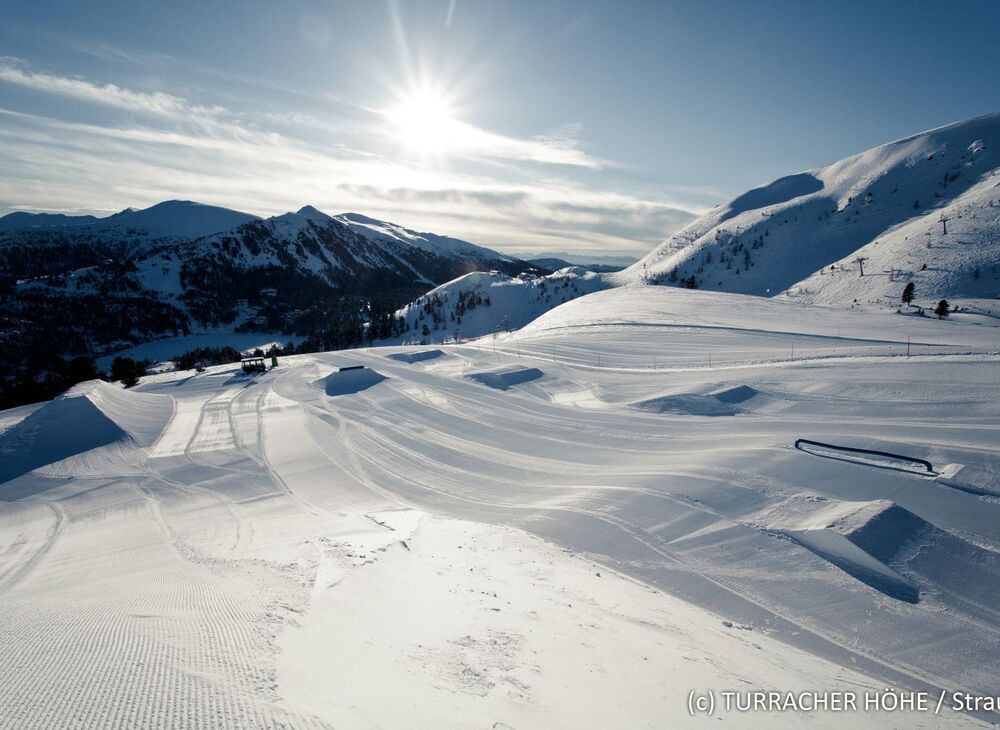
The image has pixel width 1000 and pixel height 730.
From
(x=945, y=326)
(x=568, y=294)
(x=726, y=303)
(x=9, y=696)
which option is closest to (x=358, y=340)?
(x=568, y=294)

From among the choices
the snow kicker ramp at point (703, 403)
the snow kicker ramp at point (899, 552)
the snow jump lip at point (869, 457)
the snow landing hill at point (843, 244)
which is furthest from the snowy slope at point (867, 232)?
the snow kicker ramp at point (899, 552)

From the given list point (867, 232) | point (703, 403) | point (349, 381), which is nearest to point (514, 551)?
point (703, 403)

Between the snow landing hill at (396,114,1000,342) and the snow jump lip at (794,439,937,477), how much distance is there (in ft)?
153

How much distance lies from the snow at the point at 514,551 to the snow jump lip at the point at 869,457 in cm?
27

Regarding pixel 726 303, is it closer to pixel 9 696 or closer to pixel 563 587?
pixel 563 587

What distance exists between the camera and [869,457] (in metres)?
12.1

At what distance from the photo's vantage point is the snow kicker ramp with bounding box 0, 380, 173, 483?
18.4 metres

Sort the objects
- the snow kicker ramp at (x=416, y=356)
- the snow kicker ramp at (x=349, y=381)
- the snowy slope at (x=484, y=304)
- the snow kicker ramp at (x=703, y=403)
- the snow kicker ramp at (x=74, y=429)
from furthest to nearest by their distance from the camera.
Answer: the snowy slope at (x=484, y=304), the snow kicker ramp at (x=416, y=356), the snow kicker ramp at (x=349, y=381), the snow kicker ramp at (x=74, y=429), the snow kicker ramp at (x=703, y=403)

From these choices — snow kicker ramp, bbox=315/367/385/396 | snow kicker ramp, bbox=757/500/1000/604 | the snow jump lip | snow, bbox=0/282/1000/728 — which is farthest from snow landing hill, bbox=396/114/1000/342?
snow kicker ramp, bbox=315/367/385/396

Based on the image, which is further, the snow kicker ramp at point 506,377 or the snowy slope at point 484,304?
the snowy slope at point 484,304

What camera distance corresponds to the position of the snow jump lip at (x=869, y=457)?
11234mm

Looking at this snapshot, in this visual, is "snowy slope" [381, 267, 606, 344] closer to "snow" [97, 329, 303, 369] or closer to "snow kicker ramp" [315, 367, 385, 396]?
"snow" [97, 329, 303, 369]

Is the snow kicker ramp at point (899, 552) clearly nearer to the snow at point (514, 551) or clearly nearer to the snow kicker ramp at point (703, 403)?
the snow at point (514, 551)

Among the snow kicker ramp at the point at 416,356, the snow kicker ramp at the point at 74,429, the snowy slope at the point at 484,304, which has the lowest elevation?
the snow kicker ramp at the point at 74,429
